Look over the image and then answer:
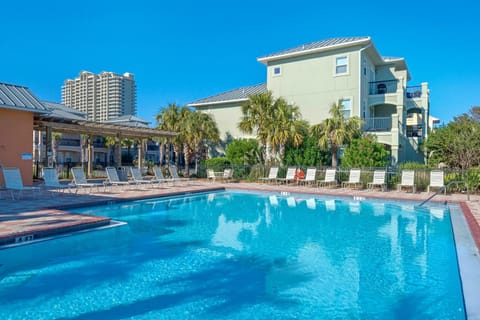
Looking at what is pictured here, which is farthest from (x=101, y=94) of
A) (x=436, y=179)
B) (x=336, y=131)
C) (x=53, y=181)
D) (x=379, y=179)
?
(x=436, y=179)

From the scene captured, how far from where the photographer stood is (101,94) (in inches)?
3487

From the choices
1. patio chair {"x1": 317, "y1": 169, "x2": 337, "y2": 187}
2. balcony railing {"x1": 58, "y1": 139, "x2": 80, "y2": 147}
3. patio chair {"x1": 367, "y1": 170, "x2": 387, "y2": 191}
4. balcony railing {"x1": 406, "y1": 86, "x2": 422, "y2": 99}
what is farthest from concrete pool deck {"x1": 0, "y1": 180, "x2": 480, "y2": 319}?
balcony railing {"x1": 58, "y1": 139, "x2": 80, "y2": 147}

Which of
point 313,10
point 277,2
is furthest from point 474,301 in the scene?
point 313,10

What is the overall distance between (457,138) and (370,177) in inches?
200

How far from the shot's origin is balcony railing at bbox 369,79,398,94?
23922 millimetres

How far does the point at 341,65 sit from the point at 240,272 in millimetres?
19380

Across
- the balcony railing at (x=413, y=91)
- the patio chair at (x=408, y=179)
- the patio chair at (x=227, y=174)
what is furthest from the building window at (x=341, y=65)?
the patio chair at (x=227, y=174)

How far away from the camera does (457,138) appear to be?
17.9 metres

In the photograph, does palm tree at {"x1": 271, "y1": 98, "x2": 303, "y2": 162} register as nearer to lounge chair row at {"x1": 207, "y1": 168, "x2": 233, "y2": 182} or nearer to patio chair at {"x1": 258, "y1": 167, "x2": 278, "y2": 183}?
patio chair at {"x1": 258, "y1": 167, "x2": 278, "y2": 183}

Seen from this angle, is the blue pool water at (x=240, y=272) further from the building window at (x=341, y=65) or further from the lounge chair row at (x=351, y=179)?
the building window at (x=341, y=65)

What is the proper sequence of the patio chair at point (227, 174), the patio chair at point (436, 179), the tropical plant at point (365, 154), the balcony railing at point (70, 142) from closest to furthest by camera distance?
the patio chair at point (436, 179) → the tropical plant at point (365, 154) → the patio chair at point (227, 174) → the balcony railing at point (70, 142)

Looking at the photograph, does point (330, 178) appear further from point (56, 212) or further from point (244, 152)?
point (56, 212)

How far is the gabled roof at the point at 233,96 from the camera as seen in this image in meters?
27.2

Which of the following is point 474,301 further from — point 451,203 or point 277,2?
point 277,2
